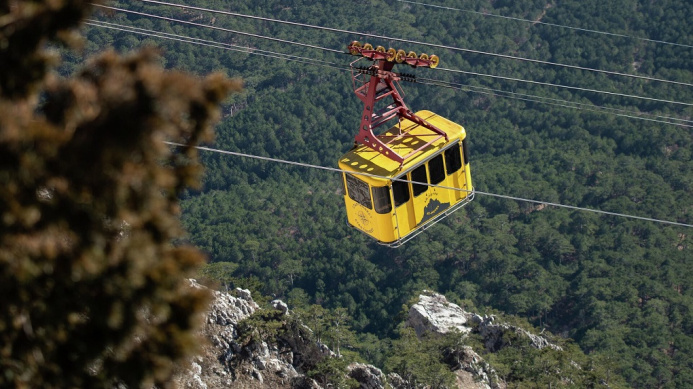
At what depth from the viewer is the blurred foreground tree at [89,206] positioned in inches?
308

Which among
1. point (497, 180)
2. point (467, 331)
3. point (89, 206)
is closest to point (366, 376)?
point (467, 331)

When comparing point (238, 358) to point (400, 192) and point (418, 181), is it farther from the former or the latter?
point (418, 181)

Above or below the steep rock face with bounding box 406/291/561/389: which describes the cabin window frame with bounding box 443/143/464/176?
above

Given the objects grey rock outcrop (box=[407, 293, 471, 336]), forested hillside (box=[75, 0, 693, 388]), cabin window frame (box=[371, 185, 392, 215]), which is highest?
cabin window frame (box=[371, 185, 392, 215])

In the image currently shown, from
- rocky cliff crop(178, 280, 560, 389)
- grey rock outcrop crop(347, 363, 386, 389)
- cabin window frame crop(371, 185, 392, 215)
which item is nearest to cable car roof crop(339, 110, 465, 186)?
cabin window frame crop(371, 185, 392, 215)

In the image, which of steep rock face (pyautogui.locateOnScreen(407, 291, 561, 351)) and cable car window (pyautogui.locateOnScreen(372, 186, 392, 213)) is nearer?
cable car window (pyautogui.locateOnScreen(372, 186, 392, 213))

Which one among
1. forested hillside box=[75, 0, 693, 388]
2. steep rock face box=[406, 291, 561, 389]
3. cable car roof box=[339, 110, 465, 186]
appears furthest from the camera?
forested hillside box=[75, 0, 693, 388]

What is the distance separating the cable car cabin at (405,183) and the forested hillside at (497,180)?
40.7 meters

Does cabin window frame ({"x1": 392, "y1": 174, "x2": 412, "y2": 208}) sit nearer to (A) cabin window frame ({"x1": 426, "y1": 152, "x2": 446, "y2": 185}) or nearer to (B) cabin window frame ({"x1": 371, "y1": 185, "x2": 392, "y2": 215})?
(B) cabin window frame ({"x1": 371, "y1": 185, "x2": 392, "y2": 215})

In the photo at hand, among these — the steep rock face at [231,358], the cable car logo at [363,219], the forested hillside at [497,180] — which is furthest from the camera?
the forested hillside at [497,180]

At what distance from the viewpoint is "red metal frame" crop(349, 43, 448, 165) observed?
19812 mm

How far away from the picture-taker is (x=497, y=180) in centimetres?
9481

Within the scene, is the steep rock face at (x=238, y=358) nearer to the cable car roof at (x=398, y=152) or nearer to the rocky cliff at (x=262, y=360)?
the rocky cliff at (x=262, y=360)

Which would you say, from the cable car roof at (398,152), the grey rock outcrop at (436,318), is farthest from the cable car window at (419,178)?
the grey rock outcrop at (436,318)
